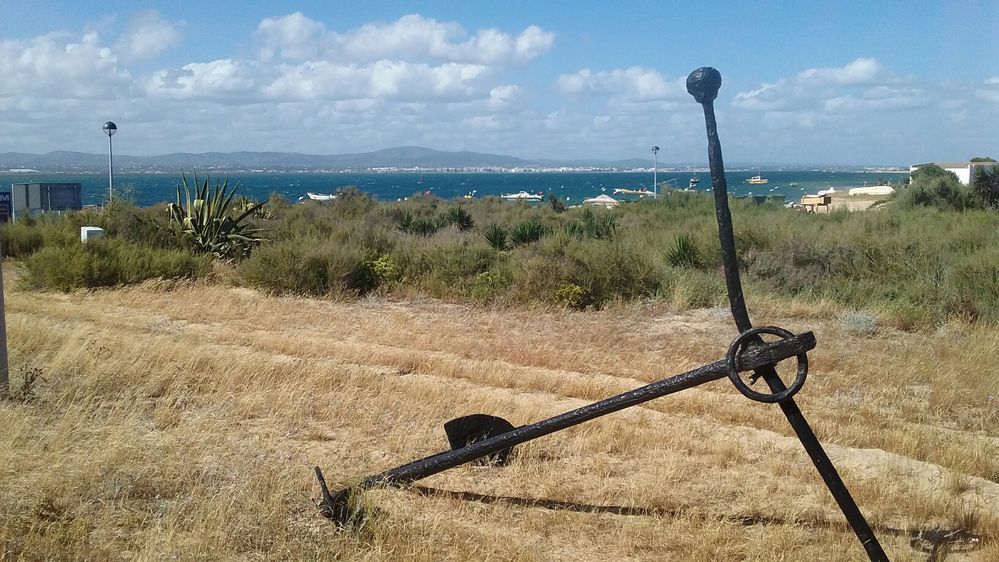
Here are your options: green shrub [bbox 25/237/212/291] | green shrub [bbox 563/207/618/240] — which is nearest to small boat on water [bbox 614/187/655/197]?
green shrub [bbox 563/207/618/240]

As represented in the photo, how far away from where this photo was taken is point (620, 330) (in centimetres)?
1020

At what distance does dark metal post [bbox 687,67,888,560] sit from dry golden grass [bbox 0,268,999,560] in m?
0.80

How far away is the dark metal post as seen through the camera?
3.22 meters

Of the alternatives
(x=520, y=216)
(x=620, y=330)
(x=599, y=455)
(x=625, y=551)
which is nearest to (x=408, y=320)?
(x=620, y=330)

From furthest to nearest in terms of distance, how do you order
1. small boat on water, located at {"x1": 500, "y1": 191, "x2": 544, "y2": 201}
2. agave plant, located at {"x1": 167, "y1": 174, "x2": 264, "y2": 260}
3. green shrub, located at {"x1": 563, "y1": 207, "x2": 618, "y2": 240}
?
1. small boat on water, located at {"x1": 500, "y1": 191, "x2": 544, "y2": 201}
2. green shrub, located at {"x1": 563, "y1": 207, "x2": 618, "y2": 240}
3. agave plant, located at {"x1": 167, "y1": 174, "x2": 264, "y2": 260}

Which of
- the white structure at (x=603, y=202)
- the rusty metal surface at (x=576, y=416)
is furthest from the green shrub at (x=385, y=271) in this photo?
the white structure at (x=603, y=202)

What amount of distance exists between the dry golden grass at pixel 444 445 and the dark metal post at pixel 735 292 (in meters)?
0.80

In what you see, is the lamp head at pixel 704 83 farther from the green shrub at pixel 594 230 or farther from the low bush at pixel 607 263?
the green shrub at pixel 594 230

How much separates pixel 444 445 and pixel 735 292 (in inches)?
105

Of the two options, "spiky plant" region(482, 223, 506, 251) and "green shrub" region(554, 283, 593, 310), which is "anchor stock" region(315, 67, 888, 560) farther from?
"spiky plant" region(482, 223, 506, 251)

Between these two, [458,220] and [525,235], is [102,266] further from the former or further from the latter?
[458,220]

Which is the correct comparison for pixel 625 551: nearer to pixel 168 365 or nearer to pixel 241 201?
pixel 168 365

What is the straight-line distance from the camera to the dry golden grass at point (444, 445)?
3990mm

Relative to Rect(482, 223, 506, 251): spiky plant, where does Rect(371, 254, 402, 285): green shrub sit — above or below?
below
